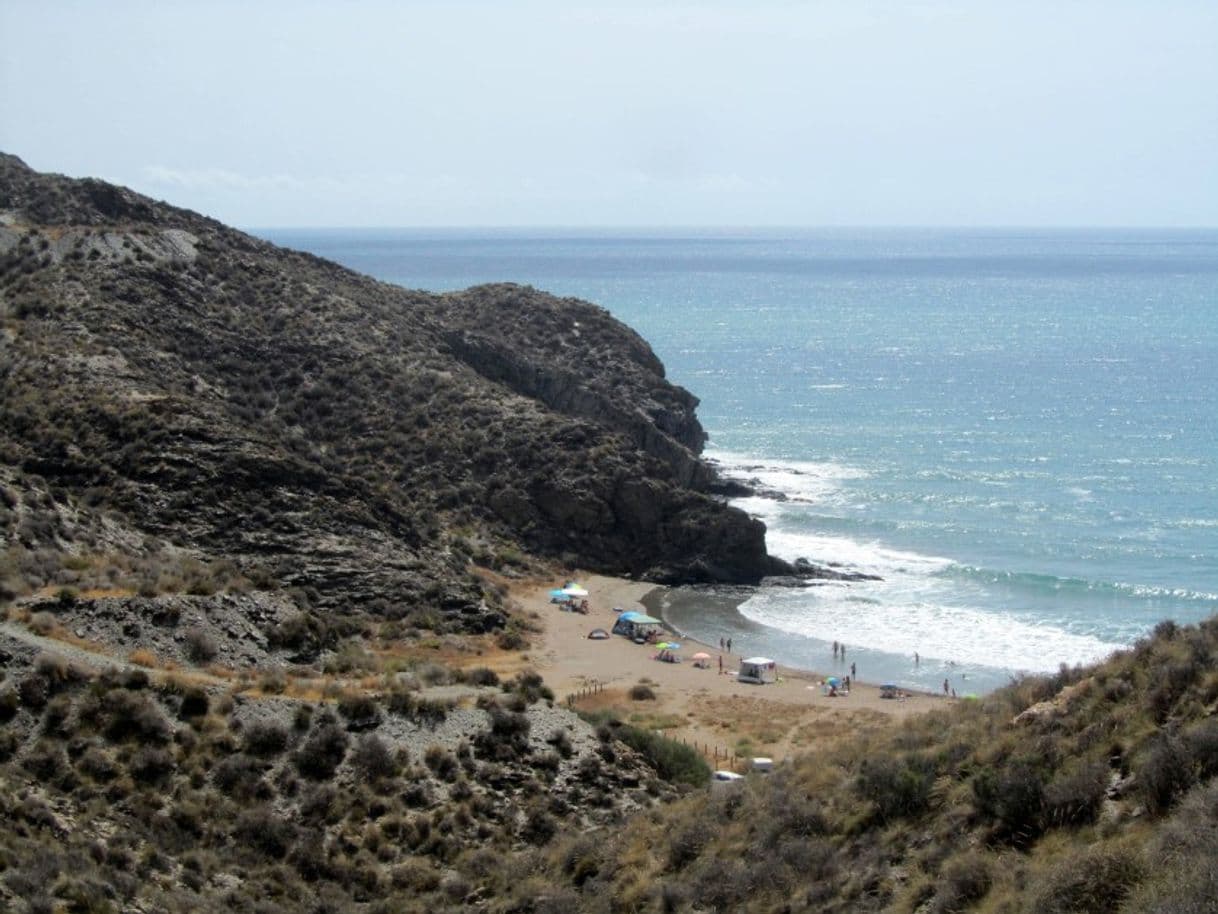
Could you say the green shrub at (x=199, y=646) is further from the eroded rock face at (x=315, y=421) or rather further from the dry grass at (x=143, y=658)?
the eroded rock face at (x=315, y=421)

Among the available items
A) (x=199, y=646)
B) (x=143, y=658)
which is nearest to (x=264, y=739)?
(x=143, y=658)

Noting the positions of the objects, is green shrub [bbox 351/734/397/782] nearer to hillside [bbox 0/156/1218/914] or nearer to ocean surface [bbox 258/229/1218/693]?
hillside [bbox 0/156/1218/914]

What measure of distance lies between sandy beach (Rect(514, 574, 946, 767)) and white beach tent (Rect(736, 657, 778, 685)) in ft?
1.14

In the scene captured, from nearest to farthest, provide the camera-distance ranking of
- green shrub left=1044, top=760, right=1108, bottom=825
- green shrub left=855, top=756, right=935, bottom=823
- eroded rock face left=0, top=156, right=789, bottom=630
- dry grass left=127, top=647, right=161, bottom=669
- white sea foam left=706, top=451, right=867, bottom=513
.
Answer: green shrub left=1044, top=760, right=1108, bottom=825
green shrub left=855, top=756, right=935, bottom=823
dry grass left=127, top=647, right=161, bottom=669
eroded rock face left=0, top=156, right=789, bottom=630
white sea foam left=706, top=451, right=867, bottom=513

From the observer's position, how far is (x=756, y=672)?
40.7 m

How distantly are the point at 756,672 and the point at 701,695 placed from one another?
12.3 ft

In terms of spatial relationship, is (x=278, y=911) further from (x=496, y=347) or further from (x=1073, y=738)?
(x=496, y=347)

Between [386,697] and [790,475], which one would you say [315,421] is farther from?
[386,697]

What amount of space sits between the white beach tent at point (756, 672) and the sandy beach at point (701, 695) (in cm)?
35

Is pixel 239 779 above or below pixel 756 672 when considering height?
above

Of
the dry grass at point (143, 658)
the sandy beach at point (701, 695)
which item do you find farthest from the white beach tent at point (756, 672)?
the dry grass at point (143, 658)

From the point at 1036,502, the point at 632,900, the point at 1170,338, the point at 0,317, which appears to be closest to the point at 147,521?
the point at 0,317

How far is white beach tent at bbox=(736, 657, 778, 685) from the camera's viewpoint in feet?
133

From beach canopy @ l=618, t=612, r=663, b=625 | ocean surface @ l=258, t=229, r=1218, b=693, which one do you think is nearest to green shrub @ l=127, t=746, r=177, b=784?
beach canopy @ l=618, t=612, r=663, b=625
